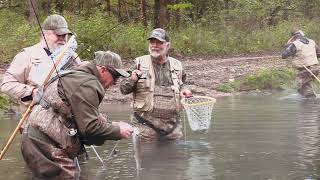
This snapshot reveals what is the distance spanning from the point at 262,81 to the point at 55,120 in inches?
611

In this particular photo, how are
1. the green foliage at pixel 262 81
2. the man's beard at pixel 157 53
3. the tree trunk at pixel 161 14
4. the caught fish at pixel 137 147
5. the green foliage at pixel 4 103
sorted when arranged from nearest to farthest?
1. the caught fish at pixel 137 147
2. the man's beard at pixel 157 53
3. the green foliage at pixel 4 103
4. the green foliage at pixel 262 81
5. the tree trunk at pixel 161 14

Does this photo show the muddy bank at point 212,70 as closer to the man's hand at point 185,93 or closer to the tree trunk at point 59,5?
the man's hand at point 185,93

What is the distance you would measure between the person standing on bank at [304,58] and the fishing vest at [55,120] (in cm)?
1294

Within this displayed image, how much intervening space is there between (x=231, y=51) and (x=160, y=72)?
19.8 m

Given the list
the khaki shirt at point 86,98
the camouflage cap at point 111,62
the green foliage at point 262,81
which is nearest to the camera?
the khaki shirt at point 86,98

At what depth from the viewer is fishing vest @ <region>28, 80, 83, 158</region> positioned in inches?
224

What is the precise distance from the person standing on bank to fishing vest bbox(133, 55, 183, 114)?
935cm

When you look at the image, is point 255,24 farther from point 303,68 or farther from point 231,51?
point 303,68

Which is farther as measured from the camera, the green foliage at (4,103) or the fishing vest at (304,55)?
the fishing vest at (304,55)

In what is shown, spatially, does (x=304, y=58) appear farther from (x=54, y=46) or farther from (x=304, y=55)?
(x=54, y=46)

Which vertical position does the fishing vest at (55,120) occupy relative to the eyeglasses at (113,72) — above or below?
below

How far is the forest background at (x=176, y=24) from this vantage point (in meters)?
21.9

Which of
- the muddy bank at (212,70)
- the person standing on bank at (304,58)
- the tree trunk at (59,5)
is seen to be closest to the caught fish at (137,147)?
the muddy bank at (212,70)

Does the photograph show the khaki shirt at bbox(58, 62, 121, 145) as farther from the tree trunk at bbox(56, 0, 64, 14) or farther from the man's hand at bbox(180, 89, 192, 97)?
the tree trunk at bbox(56, 0, 64, 14)
